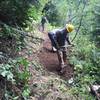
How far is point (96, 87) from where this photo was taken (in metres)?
9.07

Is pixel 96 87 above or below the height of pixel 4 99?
below

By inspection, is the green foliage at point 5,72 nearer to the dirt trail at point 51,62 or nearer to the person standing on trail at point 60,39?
the dirt trail at point 51,62

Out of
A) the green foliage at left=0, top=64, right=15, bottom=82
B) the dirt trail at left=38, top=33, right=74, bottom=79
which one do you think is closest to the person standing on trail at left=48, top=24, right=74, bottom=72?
the dirt trail at left=38, top=33, right=74, bottom=79

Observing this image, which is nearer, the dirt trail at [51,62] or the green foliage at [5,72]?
the green foliage at [5,72]

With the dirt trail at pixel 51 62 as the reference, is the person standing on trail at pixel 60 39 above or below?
above

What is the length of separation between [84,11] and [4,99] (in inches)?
560

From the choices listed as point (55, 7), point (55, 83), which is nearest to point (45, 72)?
point (55, 83)

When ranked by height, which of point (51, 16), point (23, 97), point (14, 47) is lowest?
point (51, 16)

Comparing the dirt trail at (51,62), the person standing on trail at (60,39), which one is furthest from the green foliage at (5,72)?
the person standing on trail at (60,39)

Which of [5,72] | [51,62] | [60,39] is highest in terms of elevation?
[5,72]

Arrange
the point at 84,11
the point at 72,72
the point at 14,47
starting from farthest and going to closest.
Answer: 1. the point at 84,11
2. the point at 72,72
3. the point at 14,47

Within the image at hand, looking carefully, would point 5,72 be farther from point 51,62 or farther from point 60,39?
point 51,62

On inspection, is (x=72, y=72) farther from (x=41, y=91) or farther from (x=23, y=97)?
(x=23, y=97)

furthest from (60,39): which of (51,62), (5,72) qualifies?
(5,72)
